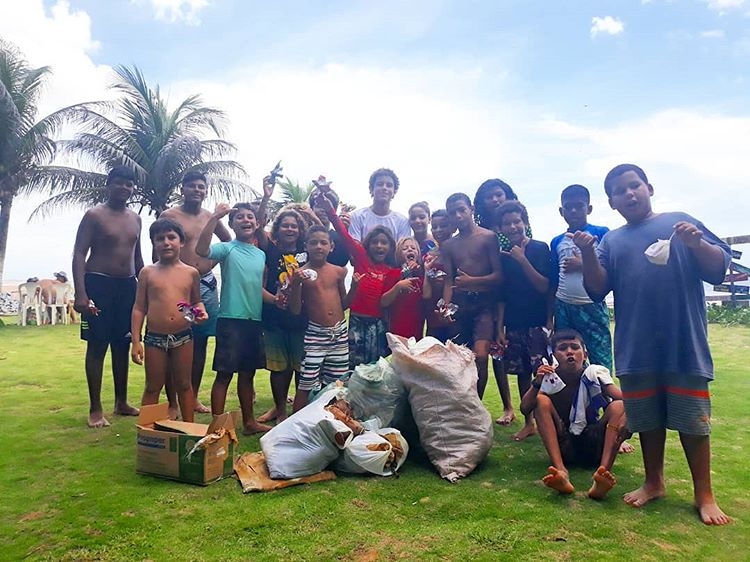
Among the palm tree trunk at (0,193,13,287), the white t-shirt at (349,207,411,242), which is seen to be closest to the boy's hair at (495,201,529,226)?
the white t-shirt at (349,207,411,242)

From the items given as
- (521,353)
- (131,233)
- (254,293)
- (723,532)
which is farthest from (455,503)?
(131,233)

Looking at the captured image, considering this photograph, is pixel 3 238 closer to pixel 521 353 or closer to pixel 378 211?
pixel 378 211

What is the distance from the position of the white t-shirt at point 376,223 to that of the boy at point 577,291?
1.40 metres

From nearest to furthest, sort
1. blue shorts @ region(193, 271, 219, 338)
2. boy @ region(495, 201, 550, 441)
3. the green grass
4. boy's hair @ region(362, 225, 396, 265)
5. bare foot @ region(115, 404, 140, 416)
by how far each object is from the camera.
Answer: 1. the green grass
2. boy @ region(495, 201, 550, 441)
3. boy's hair @ region(362, 225, 396, 265)
4. blue shorts @ region(193, 271, 219, 338)
5. bare foot @ region(115, 404, 140, 416)

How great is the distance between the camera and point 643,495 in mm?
2805

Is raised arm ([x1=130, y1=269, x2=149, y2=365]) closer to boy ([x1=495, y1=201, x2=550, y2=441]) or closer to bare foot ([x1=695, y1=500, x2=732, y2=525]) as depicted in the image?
boy ([x1=495, y1=201, x2=550, y2=441])

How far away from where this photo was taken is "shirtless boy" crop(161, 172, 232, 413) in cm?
430

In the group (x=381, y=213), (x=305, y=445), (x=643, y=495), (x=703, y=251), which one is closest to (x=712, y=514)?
(x=643, y=495)

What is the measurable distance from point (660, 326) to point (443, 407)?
4.04 feet

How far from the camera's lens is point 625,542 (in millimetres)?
2346

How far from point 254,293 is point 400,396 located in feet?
4.23

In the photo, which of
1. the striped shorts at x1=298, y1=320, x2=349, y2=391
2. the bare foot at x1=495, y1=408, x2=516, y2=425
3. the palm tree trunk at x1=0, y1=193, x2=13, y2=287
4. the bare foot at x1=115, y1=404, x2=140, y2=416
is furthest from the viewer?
the palm tree trunk at x1=0, y1=193, x2=13, y2=287

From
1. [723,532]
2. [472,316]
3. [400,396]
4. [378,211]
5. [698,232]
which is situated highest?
[378,211]

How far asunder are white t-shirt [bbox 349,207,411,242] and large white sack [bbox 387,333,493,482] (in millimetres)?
1734
